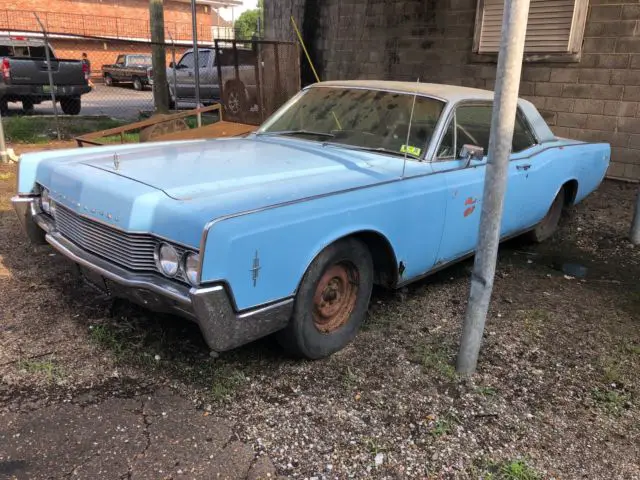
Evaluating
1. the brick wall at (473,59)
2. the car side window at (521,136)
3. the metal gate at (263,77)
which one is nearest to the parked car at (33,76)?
the brick wall at (473,59)

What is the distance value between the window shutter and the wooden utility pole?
6038 millimetres

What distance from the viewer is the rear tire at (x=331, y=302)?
9.36 feet

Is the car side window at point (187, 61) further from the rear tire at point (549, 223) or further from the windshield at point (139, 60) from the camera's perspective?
the rear tire at point (549, 223)

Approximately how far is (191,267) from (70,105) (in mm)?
12770

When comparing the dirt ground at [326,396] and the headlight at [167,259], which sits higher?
the headlight at [167,259]

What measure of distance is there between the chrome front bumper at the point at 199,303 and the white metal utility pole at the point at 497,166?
3.20 ft

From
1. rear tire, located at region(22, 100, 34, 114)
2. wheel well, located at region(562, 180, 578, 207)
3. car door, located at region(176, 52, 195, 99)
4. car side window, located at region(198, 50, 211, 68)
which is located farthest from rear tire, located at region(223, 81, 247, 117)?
car door, located at region(176, 52, 195, 99)

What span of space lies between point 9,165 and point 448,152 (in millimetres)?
6528

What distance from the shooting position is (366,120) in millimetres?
3924

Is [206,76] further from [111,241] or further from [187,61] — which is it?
[111,241]

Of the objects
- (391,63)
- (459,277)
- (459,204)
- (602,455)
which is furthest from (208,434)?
(391,63)

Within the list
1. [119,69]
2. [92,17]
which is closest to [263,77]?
[119,69]

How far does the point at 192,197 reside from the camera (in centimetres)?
265

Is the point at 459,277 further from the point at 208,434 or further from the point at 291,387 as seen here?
the point at 208,434
